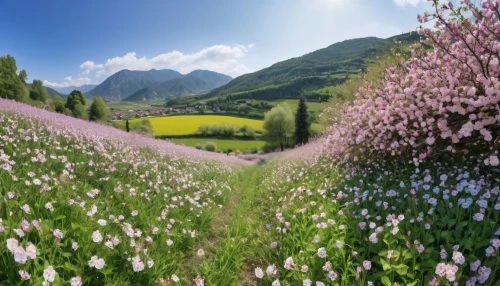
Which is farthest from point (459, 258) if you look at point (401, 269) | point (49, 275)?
point (49, 275)

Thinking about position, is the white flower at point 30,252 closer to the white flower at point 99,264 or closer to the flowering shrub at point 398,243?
the white flower at point 99,264

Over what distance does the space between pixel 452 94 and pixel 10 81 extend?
208ft

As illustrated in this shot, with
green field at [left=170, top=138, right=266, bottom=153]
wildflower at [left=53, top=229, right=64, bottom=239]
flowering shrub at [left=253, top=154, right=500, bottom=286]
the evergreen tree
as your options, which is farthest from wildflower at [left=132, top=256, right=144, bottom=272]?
green field at [left=170, top=138, right=266, bottom=153]

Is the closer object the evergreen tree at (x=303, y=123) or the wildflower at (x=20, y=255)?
the wildflower at (x=20, y=255)

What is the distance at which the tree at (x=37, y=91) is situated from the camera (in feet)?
198

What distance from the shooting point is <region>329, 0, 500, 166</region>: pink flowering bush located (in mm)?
4836

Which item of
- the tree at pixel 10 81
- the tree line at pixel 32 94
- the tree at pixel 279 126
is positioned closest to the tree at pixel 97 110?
the tree line at pixel 32 94

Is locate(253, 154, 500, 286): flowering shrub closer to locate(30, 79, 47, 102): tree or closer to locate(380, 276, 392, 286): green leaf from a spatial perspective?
locate(380, 276, 392, 286): green leaf

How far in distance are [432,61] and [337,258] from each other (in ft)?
17.5

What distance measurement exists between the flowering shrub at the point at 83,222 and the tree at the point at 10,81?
2036 inches

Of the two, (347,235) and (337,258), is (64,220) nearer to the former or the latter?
(337,258)

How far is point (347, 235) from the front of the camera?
3945 mm

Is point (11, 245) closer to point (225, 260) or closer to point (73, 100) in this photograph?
point (225, 260)

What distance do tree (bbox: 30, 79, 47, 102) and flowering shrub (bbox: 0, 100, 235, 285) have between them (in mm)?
68363
